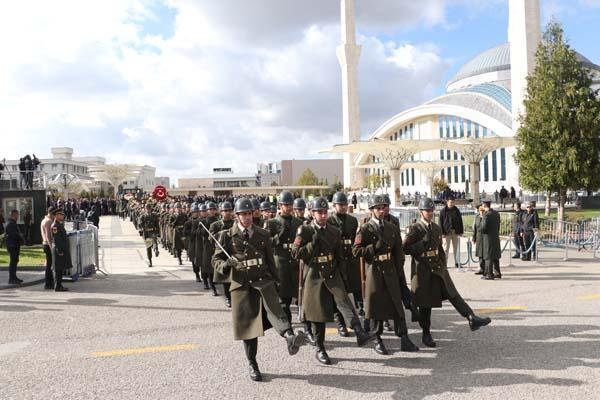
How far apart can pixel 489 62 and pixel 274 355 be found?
99484 mm

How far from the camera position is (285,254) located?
776 cm

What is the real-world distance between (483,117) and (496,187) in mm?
9810

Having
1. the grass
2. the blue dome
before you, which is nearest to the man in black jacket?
the grass

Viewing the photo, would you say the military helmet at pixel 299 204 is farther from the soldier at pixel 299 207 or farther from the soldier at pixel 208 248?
the soldier at pixel 208 248

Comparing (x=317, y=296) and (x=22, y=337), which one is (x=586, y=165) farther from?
(x=22, y=337)

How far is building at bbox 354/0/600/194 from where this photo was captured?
46312 millimetres

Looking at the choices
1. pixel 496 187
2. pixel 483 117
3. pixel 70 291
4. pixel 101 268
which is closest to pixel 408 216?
pixel 101 268

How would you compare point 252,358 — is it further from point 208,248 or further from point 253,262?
point 208,248

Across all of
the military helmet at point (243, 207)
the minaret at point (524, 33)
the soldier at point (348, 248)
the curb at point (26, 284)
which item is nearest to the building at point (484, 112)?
the minaret at point (524, 33)

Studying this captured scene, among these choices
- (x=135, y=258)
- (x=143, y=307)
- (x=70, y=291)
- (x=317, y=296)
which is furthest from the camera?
(x=135, y=258)

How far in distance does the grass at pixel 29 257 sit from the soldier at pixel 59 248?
12.3ft

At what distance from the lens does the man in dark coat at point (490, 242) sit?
11969mm

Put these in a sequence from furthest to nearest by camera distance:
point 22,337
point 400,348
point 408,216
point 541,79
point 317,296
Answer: point 541,79
point 408,216
point 22,337
point 400,348
point 317,296

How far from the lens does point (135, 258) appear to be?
18188 millimetres
